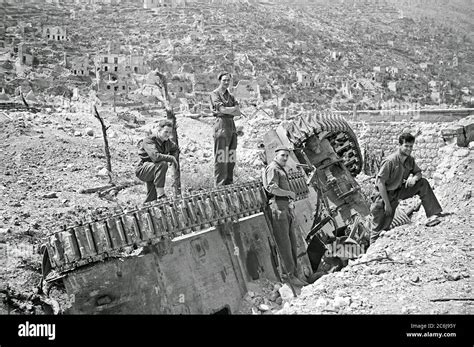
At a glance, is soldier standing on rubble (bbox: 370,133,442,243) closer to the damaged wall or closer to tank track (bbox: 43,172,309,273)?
tank track (bbox: 43,172,309,273)

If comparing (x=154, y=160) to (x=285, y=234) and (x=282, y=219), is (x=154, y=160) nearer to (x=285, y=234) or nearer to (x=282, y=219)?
(x=282, y=219)

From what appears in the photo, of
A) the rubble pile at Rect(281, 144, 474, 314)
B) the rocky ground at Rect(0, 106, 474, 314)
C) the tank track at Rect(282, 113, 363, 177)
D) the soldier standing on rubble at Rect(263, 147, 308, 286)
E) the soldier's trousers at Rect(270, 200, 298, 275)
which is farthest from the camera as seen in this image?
the tank track at Rect(282, 113, 363, 177)

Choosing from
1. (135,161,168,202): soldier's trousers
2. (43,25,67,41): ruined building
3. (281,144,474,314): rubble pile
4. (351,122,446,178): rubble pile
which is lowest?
(351,122,446,178): rubble pile

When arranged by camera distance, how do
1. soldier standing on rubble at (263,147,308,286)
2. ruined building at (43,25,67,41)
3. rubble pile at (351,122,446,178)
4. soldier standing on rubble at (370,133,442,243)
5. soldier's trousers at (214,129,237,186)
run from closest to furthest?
soldier standing on rubble at (370,133,442,243)
soldier standing on rubble at (263,147,308,286)
soldier's trousers at (214,129,237,186)
rubble pile at (351,122,446,178)
ruined building at (43,25,67,41)

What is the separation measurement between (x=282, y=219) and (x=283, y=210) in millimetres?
112

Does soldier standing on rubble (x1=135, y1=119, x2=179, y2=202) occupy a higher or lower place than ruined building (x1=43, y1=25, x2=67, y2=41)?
lower

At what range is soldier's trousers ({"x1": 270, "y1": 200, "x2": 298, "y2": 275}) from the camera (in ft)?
20.7

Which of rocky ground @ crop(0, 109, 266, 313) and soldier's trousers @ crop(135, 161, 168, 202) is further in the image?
rocky ground @ crop(0, 109, 266, 313)

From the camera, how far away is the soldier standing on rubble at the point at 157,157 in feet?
20.2

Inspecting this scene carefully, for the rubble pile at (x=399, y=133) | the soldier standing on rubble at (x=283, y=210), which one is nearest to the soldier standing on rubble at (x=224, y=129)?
the soldier standing on rubble at (x=283, y=210)

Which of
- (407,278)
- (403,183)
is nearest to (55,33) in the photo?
(403,183)

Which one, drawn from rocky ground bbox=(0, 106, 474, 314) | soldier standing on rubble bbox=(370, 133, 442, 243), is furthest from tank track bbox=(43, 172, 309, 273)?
soldier standing on rubble bbox=(370, 133, 442, 243)

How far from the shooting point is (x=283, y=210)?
6.30 metres
